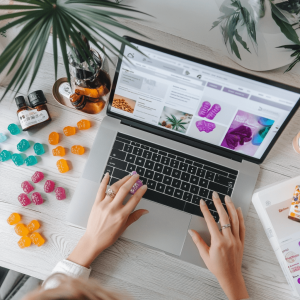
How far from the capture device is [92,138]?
2.69ft

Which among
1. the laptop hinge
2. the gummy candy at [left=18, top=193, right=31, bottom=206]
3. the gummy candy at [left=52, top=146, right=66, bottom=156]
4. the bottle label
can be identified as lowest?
the gummy candy at [left=18, top=193, right=31, bottom=206]

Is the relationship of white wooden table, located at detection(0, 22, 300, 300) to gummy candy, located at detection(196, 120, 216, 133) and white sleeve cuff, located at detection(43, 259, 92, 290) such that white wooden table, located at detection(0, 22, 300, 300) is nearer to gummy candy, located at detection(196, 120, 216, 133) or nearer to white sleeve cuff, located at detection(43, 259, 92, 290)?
white sleeve cuff, located at detection(43, 259, 92, 290)

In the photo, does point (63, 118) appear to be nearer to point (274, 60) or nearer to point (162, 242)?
point (162, 242)

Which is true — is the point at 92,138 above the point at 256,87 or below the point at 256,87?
below

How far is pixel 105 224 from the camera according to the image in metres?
0.73

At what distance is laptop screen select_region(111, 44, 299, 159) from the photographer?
2.05ft

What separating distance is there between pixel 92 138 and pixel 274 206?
592mm

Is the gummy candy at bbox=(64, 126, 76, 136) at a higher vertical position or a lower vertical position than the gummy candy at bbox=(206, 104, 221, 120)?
lower

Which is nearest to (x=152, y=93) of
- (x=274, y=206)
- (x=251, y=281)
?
(x=274, y=206)

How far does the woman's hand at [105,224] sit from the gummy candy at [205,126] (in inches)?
9.1

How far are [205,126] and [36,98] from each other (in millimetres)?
515

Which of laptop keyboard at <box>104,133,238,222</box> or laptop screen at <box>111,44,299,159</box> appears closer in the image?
laptop screen at <box>111,44,299,159</box>

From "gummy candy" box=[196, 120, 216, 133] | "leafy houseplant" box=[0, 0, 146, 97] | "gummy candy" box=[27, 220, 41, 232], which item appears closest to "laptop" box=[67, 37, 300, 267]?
"gummy candy" box=[196, 120, 216, 133]

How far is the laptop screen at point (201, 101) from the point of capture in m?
0.62
